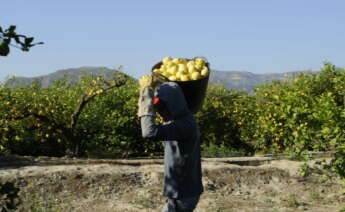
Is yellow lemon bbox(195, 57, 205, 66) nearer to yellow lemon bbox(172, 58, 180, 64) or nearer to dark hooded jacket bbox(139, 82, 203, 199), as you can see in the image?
yellow lemon bbox(172, 58, 180, 64)

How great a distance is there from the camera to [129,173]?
7789mm

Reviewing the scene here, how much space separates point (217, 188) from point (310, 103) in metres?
2.17

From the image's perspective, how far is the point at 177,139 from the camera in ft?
13.1

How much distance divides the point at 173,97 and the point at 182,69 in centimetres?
54

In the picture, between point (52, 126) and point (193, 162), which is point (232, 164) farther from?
point (193, 162)

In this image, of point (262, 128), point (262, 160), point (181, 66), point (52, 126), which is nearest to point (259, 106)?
point (262, 128)

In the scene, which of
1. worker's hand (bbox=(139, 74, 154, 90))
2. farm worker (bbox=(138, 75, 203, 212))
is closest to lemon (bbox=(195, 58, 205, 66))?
farm worker (bbox=(138, 75, 203, 212))

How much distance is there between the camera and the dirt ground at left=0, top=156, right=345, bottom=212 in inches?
274

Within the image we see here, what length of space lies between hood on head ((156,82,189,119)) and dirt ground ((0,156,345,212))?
9.71ft

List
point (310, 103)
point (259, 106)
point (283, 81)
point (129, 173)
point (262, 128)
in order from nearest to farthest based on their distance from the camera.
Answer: point (310, 103) → point (129, 173) → point (262, 128) → point (259, 106) → point (283, 81)

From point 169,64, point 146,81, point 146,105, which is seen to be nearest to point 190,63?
point 169,64

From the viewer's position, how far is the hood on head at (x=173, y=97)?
3.97 m

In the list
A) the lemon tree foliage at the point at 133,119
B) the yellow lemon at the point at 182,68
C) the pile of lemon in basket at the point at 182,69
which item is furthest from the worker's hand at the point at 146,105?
the lemon tree foliage at the point at 133,119

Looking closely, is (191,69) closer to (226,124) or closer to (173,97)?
(173,97)
